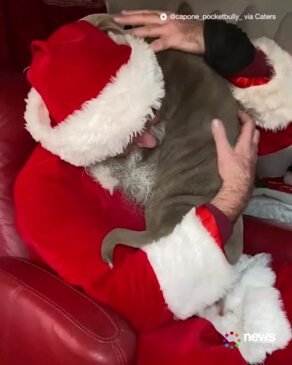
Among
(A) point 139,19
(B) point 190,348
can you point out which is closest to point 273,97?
(A) point 139,19

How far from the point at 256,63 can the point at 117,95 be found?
313mm

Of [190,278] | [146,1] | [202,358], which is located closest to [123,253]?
[190,278]

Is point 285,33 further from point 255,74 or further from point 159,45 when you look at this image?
point 159,45

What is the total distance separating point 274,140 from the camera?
1424 millimetres

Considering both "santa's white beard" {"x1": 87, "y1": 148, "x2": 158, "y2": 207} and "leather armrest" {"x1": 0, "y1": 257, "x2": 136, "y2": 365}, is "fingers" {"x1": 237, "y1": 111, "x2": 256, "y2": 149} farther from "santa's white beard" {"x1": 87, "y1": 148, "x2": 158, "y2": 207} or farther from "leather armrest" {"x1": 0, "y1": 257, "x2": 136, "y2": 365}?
"leather armrest" {"x1": 0, "y1": 257, "x2": 136, "y2": 365}

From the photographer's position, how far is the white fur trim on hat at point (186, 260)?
1149 mm

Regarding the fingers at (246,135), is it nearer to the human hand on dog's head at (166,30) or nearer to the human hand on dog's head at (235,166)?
the human hand on dog's head at (235,166)

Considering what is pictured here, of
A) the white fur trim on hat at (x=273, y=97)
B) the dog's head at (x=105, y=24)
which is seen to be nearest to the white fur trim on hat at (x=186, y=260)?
the white fur trim on hat at (x=273, y=97)

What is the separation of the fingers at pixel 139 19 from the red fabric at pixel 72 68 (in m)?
0.13

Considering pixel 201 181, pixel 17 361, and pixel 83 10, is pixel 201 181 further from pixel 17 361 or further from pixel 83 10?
pixel 83 10

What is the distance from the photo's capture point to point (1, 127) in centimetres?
135

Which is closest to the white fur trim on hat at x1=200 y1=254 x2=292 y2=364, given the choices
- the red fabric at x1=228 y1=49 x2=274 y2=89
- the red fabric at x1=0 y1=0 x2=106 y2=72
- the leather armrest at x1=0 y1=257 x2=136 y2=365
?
the leather armrest at x1=0 y1=257 x2=136 y2=365

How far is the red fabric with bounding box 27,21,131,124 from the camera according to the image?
1137 millimetres

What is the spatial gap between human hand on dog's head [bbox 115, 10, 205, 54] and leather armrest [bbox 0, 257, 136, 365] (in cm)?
49
